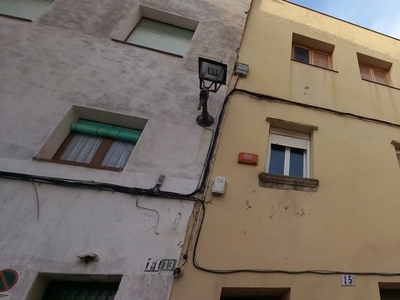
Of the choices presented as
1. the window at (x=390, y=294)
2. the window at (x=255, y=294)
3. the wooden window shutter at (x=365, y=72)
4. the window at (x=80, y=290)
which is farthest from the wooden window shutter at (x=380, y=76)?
the window at (x=80, y=290)

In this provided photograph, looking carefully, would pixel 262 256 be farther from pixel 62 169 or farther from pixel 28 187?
pixel 28 187

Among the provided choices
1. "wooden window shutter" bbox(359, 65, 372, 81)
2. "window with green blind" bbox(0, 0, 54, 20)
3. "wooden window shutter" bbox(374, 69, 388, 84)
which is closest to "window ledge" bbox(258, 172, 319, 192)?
"wooden window shutter" bbox(359, 65, 372, 81)

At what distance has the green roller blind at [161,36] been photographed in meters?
4.70

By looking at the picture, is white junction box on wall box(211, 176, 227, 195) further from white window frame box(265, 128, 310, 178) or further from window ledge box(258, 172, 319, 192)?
white window frame box(265, 128, 310, 178)

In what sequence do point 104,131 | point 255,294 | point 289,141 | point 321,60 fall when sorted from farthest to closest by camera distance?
point 321,60
point 289,141
point 104,131
point 255,294

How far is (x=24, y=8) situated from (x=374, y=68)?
8.98 meters

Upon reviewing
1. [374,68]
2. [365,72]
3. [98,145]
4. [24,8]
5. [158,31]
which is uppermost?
[374,68]

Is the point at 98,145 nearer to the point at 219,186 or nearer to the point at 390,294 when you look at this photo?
the point at 219,186

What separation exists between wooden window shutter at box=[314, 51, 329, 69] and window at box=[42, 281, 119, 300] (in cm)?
627

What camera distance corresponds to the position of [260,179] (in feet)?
10.5

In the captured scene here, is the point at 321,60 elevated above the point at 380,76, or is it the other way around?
the point at 380,76

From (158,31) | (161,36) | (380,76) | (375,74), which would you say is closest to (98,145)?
(161,36)

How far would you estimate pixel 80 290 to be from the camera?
7.79 feet

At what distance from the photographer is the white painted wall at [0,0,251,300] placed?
233 centimetres
